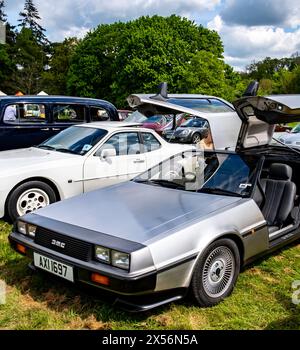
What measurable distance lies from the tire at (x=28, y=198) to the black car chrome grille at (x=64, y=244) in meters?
1.96

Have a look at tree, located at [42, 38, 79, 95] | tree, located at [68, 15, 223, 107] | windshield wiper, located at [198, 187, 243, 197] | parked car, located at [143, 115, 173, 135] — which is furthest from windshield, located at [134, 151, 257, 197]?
tree, located at [42, 38, 79, 95]

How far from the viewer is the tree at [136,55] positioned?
33125 millimetres

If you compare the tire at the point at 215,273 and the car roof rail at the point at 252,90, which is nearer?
the tire at the point at 215,273

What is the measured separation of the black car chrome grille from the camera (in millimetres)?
2916

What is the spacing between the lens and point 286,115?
4223mm

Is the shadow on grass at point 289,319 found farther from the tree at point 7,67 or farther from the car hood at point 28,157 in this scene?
the tree at point 7,67

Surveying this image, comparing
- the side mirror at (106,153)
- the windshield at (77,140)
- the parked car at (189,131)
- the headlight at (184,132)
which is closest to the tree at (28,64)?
the parked car at (189,131)

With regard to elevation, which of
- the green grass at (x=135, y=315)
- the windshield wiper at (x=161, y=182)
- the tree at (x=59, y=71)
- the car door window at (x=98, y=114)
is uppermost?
the tree at (x=59, y=71)

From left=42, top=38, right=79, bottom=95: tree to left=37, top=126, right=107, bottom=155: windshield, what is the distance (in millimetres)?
42070

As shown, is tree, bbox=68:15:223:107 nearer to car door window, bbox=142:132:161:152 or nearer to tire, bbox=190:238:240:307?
car door window, bbox=142:132:161:152

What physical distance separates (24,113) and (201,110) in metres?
4.16

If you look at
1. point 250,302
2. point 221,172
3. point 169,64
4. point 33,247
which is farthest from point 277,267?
point 169,64
